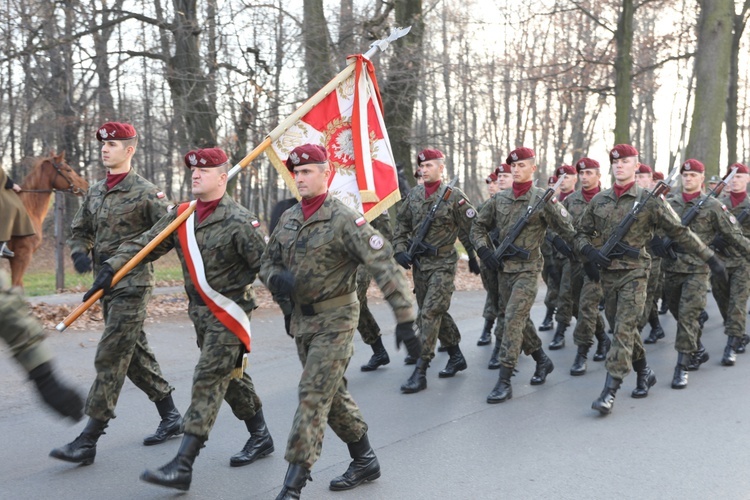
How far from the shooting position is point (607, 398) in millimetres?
6699

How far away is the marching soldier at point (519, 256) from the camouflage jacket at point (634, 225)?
0.30 m

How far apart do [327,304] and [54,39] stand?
11557mm

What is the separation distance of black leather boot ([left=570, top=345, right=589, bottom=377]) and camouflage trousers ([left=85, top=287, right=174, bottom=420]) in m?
4.46

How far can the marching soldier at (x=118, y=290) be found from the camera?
542cm

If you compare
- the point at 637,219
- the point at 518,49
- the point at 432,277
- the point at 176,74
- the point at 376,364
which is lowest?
the point at 376,364

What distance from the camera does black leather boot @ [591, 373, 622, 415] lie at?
6625 millimetres

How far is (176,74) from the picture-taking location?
44.9 feet

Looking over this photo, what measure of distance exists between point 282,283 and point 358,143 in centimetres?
298

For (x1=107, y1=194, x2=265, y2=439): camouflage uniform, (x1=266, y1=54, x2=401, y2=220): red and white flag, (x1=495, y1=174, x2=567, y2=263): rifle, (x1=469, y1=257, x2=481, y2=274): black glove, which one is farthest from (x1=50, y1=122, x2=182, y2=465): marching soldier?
(x1=469, y1=257, x2=481, y2=274): black glove

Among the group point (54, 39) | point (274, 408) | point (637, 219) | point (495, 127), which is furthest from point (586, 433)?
point (495, 127)

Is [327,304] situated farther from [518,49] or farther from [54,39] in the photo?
[518,49]

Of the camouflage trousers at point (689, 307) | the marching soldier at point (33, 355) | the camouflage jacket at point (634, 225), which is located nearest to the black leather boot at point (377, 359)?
the camouflage jacket at point (634, 225)

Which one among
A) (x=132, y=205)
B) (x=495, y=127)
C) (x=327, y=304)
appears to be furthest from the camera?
(x=495, y=127)

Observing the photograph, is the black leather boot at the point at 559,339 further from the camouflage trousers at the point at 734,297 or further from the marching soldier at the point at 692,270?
the camouflage trousers at the point at 734,297
